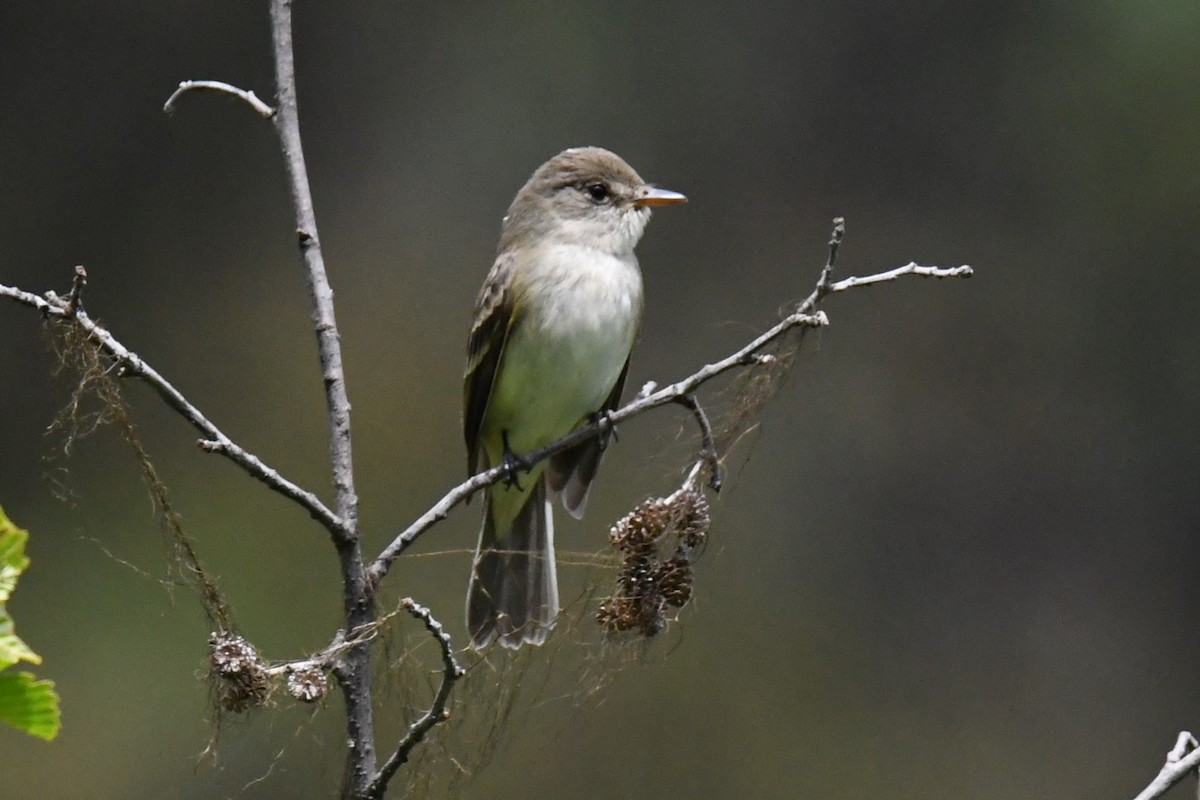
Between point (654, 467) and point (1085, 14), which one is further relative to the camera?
point (1085, 14)

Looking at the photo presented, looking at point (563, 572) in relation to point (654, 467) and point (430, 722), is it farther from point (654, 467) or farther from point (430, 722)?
point (430, 722)

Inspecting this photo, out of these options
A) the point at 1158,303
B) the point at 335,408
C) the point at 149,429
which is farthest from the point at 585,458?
the point at 1158,303

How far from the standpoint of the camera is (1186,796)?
617 cm

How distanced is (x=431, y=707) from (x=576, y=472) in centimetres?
160

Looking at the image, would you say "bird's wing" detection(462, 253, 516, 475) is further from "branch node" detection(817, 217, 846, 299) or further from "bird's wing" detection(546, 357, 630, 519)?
"branch node" detection(817, 217, 846, 299)

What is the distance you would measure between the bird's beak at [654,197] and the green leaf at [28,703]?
7.71ft

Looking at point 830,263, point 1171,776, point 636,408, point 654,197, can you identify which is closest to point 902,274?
point 830,263

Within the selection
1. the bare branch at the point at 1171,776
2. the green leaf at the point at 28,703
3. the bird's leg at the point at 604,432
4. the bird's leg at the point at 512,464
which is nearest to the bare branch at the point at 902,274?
the bare branch at the point at 1171,776

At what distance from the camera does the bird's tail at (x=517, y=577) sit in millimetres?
2943

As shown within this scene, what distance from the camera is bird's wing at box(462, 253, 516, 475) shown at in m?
3.49

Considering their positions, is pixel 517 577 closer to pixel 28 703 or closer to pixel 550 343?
pixel 550 343

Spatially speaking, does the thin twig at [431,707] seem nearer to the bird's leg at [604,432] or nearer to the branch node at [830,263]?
the branch node at [830,263]

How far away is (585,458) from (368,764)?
5.10 ft

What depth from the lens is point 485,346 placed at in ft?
11.5
